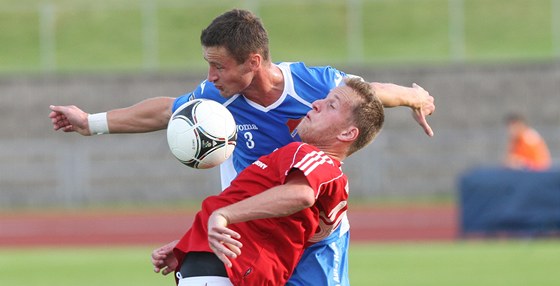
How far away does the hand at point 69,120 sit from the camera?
24.4 ft

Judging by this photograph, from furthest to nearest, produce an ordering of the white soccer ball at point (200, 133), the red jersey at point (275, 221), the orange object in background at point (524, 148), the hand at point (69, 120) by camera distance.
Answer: the orange object in background at point (524, 148) < the hand at point (69, 120) < the white soccer ball at point (200, 133) < the red jersey at point (275, 221)

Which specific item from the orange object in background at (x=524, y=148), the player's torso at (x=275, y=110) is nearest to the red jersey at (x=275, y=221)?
the player's torso at (x=275, y=110)

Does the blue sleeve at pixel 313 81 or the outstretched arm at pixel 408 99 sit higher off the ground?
the blue sleeve at pixel 313 81

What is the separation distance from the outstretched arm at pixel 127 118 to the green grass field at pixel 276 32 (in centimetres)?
2108

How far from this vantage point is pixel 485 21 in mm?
29500

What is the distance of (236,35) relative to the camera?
6.89 m

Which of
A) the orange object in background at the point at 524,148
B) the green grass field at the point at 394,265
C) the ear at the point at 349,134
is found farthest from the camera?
the orange object in background at the point at 524,148

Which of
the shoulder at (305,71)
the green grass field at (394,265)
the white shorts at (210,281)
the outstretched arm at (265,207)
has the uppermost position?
the shoulder at (305,71)

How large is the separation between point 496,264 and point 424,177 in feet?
37.8

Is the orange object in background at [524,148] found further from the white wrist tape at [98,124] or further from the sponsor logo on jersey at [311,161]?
the sponsor logo on jersey at [311,161]

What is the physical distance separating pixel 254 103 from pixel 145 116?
0.76 m

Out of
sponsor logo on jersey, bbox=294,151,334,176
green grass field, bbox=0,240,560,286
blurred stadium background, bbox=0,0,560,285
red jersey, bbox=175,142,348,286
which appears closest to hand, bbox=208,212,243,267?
red jersey, bbox=175,142,348,286

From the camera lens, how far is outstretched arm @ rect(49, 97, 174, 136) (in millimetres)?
7469

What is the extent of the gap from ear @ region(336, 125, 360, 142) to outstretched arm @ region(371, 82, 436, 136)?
0.76 meters
